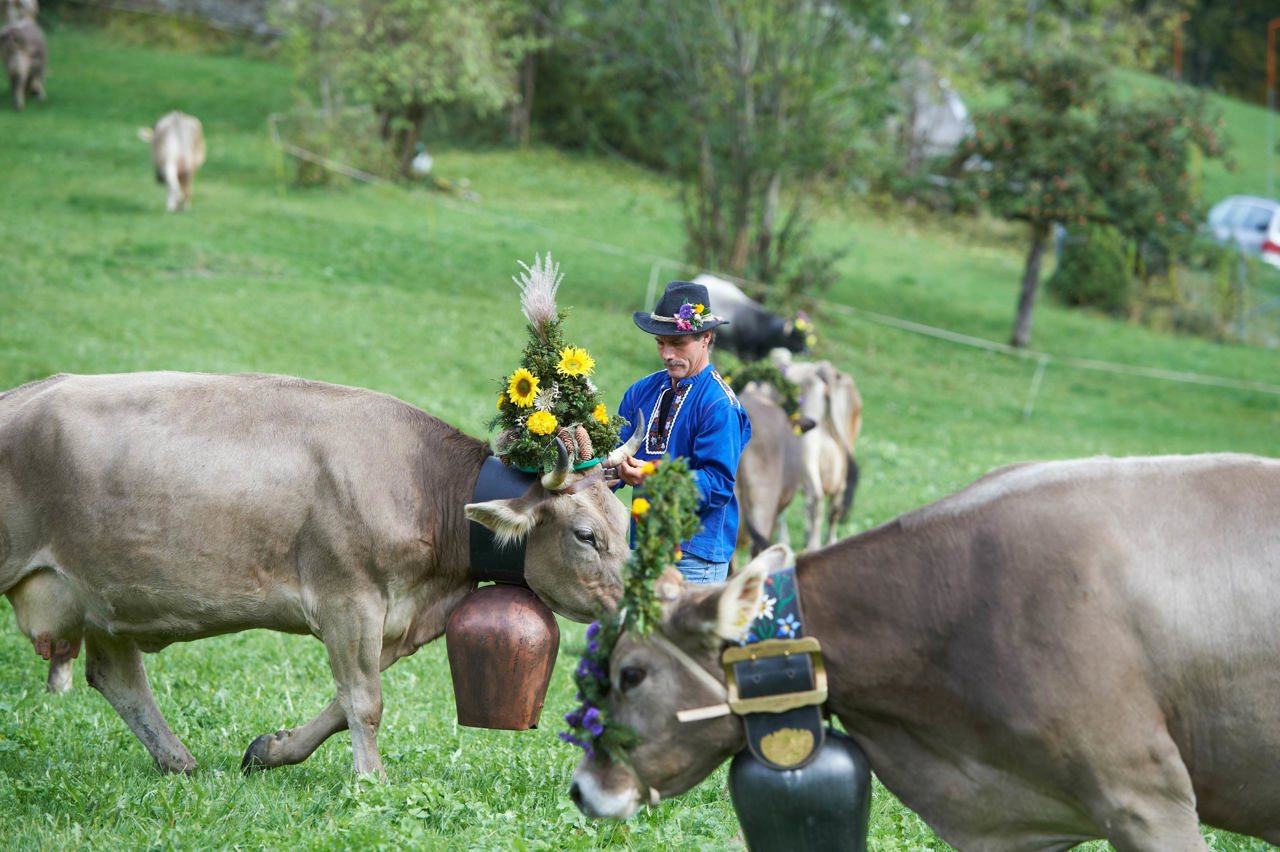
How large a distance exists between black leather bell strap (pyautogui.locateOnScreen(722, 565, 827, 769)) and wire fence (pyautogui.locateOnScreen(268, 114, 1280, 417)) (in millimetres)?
18562

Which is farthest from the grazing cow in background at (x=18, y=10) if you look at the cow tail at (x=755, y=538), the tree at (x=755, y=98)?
the cow tail at (x=755, y=538)

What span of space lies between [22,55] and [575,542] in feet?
99.8

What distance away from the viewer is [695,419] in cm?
623

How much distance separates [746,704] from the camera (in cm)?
413

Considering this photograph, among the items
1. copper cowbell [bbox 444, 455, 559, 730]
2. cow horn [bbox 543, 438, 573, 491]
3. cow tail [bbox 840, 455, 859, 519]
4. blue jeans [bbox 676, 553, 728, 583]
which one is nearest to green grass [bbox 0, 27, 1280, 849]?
copper cowbell [bbox 444, 455, 559, 730]

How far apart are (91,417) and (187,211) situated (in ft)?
64.5

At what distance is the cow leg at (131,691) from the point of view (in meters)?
6.30

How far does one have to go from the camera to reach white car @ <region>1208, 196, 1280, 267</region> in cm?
3303

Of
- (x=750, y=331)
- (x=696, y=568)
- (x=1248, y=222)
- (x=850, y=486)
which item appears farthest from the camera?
(x=1248, y=222)

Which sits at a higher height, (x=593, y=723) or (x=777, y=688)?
(x=777, y=688)

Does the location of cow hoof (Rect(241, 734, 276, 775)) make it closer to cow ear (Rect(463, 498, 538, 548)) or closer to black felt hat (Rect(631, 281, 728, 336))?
→ cow ear (Rect(463, 498, 538, 548))

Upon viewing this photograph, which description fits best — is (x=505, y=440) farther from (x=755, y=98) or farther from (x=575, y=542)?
(x=755, y=98)

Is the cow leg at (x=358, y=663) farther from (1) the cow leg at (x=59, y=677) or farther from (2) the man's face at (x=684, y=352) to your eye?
(1) the cow leg at (x=59, y=677)

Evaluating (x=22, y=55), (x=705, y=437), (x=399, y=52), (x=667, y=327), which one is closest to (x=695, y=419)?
(x=705, y=437)
